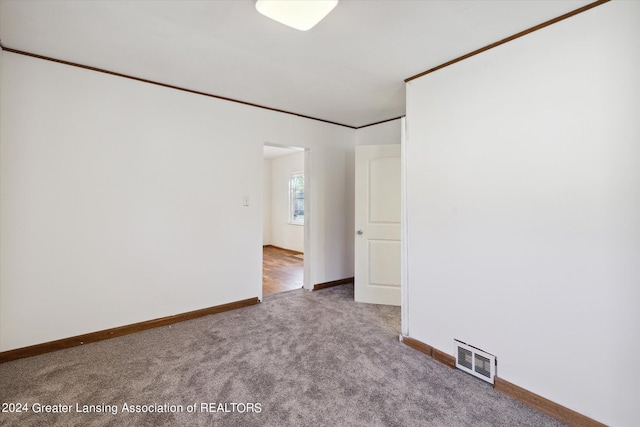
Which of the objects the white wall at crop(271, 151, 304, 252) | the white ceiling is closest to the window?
the white wall at crop(271, 151, 304, 252)

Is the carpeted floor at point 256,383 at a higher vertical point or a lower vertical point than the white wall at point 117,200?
lower

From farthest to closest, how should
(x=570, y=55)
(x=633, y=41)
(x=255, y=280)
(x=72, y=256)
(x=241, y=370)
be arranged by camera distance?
1. (x=255, y=280)
2. (x=72, y=256)
3. (x=241, y=370)
4. (x=570, y=55)
5. (x=633, y=41)

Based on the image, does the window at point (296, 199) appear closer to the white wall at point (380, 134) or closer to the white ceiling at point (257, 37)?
the white wall at point (380, 134)

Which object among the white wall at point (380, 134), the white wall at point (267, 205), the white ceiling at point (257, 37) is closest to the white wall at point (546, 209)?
the white ceiling at point (257, 37)

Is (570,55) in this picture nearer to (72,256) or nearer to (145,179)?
(145,179)

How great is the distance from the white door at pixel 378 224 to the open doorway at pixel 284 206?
2356 mm

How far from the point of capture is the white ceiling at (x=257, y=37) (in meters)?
1.70

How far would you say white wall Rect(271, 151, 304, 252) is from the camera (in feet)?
23.2

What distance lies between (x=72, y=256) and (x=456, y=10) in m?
3.34

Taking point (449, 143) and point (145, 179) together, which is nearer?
point (449, 143)

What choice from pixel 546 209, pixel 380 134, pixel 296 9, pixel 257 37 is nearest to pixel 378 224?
pixel 380 134

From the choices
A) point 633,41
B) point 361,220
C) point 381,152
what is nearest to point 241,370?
point 361,220

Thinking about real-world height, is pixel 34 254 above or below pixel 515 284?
above

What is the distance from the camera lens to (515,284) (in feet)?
6.18
